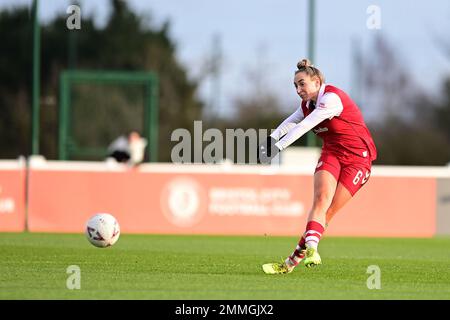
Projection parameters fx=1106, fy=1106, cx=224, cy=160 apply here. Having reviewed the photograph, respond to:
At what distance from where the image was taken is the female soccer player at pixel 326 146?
11852mm

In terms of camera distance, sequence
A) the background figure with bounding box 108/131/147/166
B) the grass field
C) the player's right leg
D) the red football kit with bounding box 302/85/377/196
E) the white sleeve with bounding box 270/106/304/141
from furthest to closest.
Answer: the background figure with bounding box 108/131/147/166, the white sleeve with bounding box 270/106/304/141, the red football kit with bounding box 302/85/377/196, the player's right leg, the grass field

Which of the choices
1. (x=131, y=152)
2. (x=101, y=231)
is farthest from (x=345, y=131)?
(x=131, y=152)

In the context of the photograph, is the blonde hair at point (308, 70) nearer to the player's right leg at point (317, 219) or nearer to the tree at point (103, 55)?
the player's right leg at point (317, 219)

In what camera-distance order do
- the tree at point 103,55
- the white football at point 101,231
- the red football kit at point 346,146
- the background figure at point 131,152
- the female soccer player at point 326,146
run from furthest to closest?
the tree at point 103,55, the background figure at point 131,152, the white football at point 101,231, the red football kit at point 346,146, the female soccer player at point 326,146

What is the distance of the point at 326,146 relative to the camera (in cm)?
1232

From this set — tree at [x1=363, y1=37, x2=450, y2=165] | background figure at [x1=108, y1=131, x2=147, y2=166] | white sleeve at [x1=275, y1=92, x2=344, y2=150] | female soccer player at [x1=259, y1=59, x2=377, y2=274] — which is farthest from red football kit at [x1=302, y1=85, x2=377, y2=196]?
tree at [x1=363, y1=37, x2=450, y2=165]

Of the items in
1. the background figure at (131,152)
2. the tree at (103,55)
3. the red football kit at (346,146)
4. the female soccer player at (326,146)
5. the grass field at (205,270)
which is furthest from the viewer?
the tree at (103,55)

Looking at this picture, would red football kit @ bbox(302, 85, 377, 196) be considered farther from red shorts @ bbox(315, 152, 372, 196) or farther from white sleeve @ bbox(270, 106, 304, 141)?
white sleeve @ bbox(270, 106, 304, 141)

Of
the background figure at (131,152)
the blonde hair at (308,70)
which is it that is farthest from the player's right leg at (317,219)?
the background figure at (131,152)

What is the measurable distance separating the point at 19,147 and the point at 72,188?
24621 millimetres

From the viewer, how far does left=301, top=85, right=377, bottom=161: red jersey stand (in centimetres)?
1212

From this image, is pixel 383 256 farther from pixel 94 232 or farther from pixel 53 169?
pixel 53 169

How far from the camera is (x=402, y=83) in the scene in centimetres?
5972

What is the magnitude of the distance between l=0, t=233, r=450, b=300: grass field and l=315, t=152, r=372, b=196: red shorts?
1.05 m
